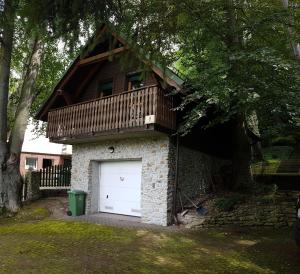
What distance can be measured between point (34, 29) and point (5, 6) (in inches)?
23.8

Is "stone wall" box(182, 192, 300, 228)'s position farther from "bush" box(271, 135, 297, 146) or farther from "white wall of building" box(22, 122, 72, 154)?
"white wall of building" box(22, 122, 72, 154)

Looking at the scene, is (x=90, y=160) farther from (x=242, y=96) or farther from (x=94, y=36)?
(x=94, y=36)

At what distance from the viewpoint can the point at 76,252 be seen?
7863mm

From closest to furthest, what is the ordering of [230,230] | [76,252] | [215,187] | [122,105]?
[76,252] < [230,230] < [122,105] < [215,187]

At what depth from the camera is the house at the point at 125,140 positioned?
1168cm

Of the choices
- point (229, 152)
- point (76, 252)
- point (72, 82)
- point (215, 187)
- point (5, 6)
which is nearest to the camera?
point (5, 6)

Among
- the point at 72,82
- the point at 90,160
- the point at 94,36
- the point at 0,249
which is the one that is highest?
the point at 72,82

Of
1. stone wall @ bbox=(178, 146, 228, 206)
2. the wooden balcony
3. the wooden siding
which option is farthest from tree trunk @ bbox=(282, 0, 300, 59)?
the wooden siding

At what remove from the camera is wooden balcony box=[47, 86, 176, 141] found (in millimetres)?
11383

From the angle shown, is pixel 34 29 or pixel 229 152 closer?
pixel 34 29

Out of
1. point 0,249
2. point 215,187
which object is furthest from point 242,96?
point 0,249

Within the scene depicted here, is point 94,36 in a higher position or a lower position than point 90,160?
higher

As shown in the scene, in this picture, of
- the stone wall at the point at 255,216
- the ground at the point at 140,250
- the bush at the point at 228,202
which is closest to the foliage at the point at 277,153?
the stone wall at the point at 255,216

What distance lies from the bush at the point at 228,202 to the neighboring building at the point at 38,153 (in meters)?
20.3
